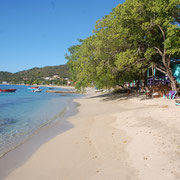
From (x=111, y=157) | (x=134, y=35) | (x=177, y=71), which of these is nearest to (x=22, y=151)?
(x=111, y=157)

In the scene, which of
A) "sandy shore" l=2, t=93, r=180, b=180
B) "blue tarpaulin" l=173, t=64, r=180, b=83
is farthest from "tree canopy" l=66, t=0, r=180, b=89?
"sandy shore" l=2, t=93, r=180, b=180

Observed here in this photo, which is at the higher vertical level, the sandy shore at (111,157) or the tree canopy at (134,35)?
the tree canopy at (134,35)

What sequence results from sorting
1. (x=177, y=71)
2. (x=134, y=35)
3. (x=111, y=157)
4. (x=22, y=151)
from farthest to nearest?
(x=177, y=71), (x=134, y=35), (x=22, y=151), (x=111, y=157)

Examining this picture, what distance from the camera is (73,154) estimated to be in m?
5.64

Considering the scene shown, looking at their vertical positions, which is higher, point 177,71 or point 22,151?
point 177,71

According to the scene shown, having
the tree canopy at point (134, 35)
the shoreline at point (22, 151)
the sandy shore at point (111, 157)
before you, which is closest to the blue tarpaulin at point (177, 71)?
the tree canopy at point (134, 35)

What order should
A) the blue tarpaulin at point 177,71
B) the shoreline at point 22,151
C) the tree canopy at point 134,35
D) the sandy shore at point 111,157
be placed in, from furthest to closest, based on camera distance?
1. the blue tarpaulin at point 177,71
2. the tree canopy at point 134,35
3. the shoreline at point 22,151
4. the sandy shore at point 111,157

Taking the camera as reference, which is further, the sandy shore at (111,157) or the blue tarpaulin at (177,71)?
the blue tarpaulin at (177,71)

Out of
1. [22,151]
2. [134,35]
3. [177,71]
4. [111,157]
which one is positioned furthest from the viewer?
[177,71]

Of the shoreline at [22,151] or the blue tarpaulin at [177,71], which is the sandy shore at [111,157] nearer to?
the shoreline at [22,151]

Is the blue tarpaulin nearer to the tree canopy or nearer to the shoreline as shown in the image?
the tree canopy

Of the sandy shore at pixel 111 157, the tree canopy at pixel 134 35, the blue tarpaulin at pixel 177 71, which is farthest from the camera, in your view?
the blue tarpaulin at pixel 177 71

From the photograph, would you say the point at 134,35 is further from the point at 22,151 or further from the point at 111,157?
the point at 22,151

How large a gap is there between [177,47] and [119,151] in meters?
12.3
